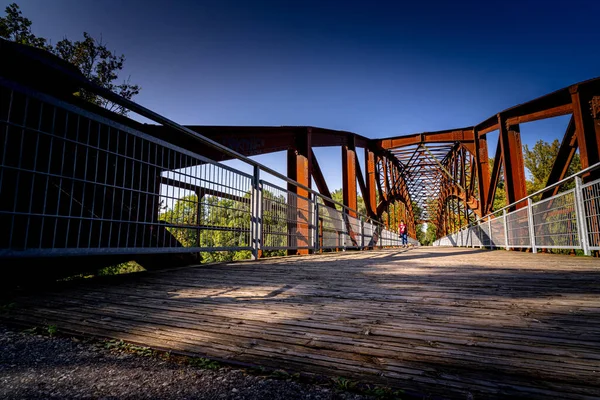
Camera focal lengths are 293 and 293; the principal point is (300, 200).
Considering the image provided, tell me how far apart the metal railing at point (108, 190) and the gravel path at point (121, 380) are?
1345mm

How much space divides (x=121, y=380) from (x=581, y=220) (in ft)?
22.3

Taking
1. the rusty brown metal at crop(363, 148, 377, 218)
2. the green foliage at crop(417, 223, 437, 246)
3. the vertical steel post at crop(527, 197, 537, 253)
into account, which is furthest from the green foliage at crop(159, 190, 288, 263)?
the green foliage at crop(417, 223, 437, 246)

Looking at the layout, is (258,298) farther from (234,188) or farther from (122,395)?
(234,188)

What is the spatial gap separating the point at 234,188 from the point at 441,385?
12.9ft

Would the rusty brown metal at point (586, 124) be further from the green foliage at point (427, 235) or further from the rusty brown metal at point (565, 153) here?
the green foliage at point (427, 235)

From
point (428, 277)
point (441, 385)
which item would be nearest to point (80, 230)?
point (441, 385)

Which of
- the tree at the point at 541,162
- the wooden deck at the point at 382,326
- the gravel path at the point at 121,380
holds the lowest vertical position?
the gravel path at the point at 121,380

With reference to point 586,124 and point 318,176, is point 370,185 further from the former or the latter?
point 586,124

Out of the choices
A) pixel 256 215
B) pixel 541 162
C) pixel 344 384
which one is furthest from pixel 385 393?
pixel 541 162

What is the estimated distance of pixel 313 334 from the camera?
1219mm

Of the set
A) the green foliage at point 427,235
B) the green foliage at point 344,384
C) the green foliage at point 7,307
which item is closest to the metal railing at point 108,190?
the green foliage at point 7,307

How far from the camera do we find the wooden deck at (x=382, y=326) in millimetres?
878

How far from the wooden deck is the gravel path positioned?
0.35 feet

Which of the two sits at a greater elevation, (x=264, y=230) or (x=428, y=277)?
(x=264, y=230)
